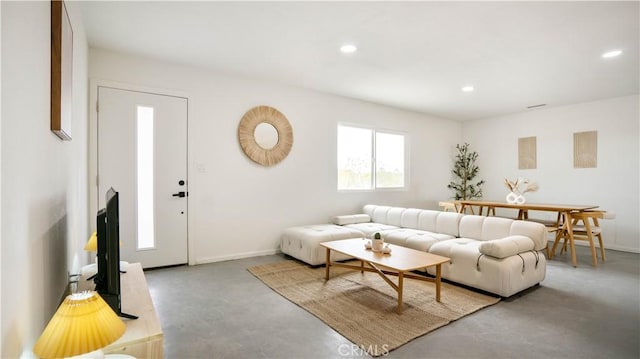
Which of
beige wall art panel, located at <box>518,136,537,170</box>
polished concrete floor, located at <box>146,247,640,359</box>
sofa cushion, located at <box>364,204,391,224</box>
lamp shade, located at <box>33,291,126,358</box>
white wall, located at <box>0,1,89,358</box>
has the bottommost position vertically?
polished concrete floor, located at <box>146,247,640,359</box>

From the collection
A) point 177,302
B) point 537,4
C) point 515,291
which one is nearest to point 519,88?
point 537,4

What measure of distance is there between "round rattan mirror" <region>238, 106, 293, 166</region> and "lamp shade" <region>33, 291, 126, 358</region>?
11.8 feet

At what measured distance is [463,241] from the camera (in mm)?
3775

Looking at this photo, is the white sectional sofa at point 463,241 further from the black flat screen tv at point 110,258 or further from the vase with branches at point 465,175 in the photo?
the vase with branches at point 465,175

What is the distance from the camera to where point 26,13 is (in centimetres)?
111

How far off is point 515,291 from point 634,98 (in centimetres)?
457

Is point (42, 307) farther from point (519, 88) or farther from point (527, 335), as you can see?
point (519, 88)

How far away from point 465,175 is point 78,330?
765 centimetres

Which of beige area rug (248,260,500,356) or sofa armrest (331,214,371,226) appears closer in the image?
beige area rug (248,260,500,356)

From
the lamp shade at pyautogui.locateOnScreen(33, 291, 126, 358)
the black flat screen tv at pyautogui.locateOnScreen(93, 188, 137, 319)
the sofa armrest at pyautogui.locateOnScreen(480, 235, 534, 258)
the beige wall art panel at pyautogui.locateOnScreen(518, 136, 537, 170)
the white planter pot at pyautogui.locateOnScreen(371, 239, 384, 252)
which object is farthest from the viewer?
the beige wall art panel at pyautogui.locateOnScreen(518, 136, 537, 170)

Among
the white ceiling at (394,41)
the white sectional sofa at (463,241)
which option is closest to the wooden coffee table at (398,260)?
the white sectional sofa at (463,241)

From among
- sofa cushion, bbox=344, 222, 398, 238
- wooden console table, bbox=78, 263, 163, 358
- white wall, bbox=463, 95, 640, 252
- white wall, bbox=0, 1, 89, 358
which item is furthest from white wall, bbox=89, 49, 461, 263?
white wall, bbox=463, 95, 640, 252

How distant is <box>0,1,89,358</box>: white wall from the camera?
35.7 inches

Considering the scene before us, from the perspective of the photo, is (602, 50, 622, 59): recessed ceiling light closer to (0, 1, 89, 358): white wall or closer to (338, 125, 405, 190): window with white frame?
(338, 125, 405, 190): window with white frame
